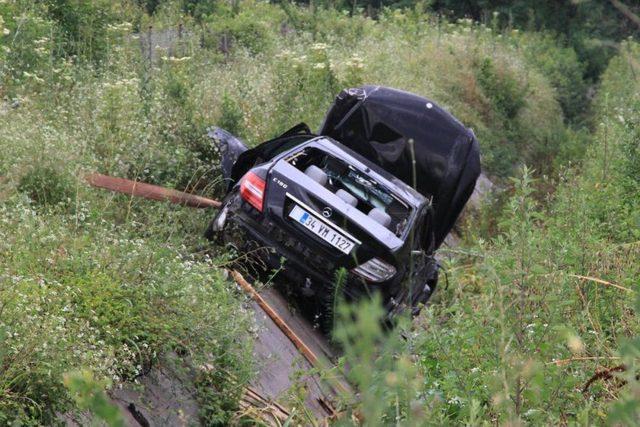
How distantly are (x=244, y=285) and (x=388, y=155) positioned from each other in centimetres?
344

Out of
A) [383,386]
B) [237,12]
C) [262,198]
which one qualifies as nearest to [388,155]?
[262,198]

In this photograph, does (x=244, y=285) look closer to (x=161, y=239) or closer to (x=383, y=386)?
(x=161, y=239)

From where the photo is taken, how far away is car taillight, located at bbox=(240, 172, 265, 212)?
8.82 m

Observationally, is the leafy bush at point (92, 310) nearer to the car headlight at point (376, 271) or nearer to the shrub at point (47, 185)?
the shrub at point (47, 185)

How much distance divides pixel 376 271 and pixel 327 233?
0.50 metres

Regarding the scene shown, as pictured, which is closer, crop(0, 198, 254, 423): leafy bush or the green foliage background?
the green foliage background

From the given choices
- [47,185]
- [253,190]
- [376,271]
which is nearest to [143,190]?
[47,185]

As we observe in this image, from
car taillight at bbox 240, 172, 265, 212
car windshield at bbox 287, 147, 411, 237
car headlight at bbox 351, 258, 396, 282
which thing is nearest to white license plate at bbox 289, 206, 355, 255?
car headlight at bbox 351, 258, 396, 282

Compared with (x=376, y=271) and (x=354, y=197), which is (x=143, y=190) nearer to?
(x=354, y=197)

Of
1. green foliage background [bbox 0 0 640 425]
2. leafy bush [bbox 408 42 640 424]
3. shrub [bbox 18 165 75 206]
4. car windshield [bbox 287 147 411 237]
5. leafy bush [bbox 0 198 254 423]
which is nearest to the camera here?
leafy bush [bbox 408 42 640 424]

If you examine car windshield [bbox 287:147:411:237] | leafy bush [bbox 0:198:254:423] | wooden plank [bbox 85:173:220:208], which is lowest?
wooden plank [bbox 85:173:220:208]

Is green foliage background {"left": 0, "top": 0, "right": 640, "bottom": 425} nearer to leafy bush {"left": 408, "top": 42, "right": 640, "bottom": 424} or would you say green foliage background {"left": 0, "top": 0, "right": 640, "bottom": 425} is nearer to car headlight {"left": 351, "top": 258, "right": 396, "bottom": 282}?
leafy bush {"left": 408, "top": 42, "right": 640, "bottom": 424}

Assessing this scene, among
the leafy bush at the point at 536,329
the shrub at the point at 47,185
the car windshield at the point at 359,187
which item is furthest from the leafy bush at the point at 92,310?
the car windshield at the point at 359,187

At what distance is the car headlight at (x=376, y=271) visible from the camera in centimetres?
865
